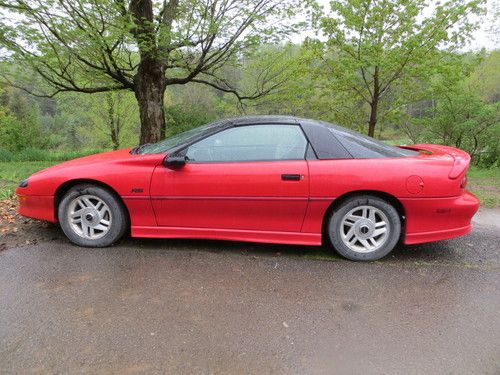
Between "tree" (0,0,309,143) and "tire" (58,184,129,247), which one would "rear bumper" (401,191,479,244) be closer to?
"tire" (58,184,129,247)

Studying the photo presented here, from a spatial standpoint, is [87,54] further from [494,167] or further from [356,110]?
[494,167]

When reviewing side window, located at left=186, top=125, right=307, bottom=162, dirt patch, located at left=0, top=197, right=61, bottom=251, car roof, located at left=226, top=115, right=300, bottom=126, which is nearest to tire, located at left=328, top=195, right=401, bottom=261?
side window, located at left=186, top=125, right=307, bottom=162

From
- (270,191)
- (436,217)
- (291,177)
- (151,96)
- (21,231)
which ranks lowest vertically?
(21,231)

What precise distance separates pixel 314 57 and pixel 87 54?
5.68 meters

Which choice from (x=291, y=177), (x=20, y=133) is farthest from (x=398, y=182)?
(x=20, y=133)

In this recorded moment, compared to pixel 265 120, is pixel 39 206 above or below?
below

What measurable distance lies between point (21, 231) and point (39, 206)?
0.57m

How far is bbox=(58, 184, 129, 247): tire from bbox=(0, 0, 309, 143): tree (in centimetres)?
358

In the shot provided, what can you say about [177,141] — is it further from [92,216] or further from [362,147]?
[362,147]

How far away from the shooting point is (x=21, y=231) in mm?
3732

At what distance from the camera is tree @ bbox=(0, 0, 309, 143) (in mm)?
5613

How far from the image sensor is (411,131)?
15469 mm

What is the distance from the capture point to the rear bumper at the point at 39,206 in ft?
11.1

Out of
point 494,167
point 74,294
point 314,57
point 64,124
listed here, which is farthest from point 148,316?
point 64,124
